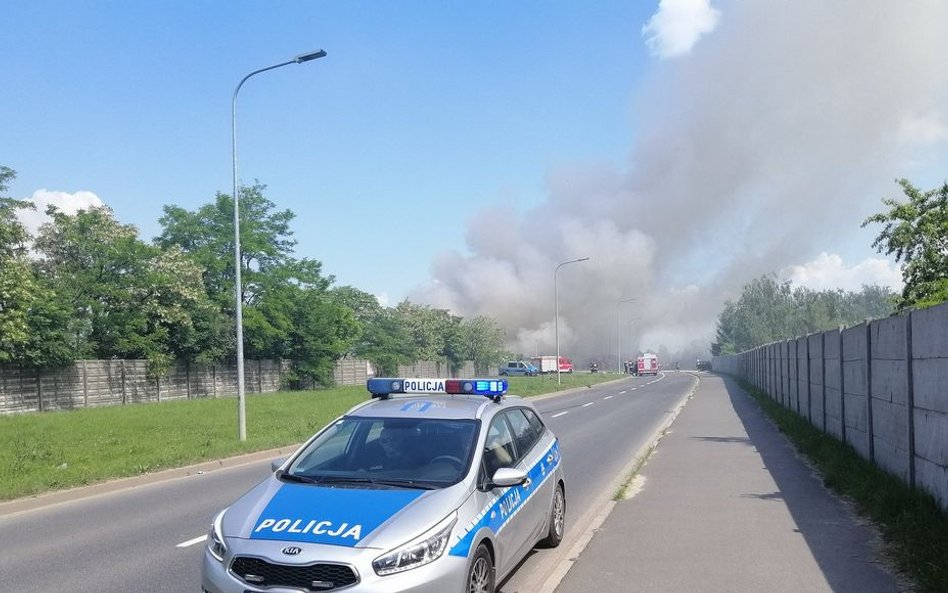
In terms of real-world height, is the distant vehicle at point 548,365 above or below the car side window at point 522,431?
below

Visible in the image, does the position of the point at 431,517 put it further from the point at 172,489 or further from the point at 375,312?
the point at 375,312

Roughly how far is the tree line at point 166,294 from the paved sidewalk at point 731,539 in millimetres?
25745

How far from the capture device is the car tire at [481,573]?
4742 millimetres

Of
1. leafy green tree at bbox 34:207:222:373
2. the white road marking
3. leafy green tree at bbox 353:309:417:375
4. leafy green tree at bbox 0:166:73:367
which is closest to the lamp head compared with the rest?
the white road marking

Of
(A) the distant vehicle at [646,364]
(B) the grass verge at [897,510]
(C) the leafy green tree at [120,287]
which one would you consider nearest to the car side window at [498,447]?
(B) the grass verge at [897,510]

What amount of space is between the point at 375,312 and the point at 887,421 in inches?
2197

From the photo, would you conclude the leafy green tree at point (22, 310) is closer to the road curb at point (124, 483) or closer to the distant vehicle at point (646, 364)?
the road curb at point (124, 483)

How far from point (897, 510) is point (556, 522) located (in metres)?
3.22

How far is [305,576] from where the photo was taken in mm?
4191

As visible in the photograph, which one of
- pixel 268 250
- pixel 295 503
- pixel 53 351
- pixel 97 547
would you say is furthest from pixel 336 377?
pixel 295 503

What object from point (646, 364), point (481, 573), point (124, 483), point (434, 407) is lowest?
point (646, 364)

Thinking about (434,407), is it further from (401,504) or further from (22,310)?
(22,310)

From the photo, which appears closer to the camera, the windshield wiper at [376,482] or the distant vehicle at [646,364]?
the windshield wiper at [376,482]

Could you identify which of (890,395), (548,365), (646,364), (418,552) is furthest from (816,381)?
(548,365)
